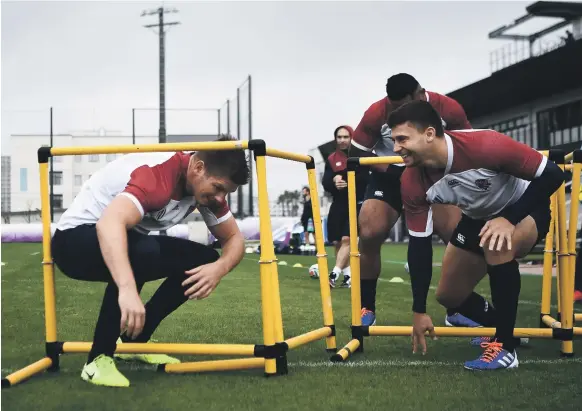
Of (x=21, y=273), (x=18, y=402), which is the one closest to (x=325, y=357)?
(x=18, y=402)

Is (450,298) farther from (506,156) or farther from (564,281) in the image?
(506,156)

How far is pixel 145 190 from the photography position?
3416 millimetres

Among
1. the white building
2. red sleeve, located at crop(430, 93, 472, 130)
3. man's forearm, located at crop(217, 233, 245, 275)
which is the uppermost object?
the white building

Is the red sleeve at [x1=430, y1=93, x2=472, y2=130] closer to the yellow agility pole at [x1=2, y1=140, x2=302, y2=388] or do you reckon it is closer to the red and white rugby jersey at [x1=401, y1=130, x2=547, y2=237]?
the red and white rugby jersey at [x1=401, y1=130, x2=547, y2=237]

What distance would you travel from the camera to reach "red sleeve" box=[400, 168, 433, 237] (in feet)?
13.8

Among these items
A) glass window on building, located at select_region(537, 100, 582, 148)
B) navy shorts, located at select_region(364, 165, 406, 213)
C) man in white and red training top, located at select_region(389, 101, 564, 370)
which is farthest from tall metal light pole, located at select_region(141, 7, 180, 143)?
man in white and red training top, located at select_region(389, 101, 564, 370)

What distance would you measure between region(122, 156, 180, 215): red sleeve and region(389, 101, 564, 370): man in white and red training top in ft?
3.72

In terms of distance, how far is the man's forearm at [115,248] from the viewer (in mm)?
3258

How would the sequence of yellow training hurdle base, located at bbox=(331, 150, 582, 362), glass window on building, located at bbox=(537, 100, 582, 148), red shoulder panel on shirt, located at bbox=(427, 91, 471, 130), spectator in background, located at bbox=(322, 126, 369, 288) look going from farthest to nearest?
1. glass window on building, located at bbox=(537, 100, 582, 148)
2. spectator in background, located at bbox=(322, 126, 369, 288)
3. red shoulder panel on shirt, located at bbox=(427, 91, 471, 130)
4. yellow training hurdle base, located at bbox=(331, 150, 582, 362)

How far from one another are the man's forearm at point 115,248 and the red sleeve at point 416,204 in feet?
5.62

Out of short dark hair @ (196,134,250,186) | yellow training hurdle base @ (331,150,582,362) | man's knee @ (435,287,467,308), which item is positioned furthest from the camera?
man's knee @ (435,287,467,308)

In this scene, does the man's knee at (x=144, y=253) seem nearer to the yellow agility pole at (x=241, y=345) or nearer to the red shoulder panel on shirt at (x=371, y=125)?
the yellow agility pole at (x=241, y=345)

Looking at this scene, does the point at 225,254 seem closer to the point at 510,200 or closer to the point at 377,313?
the point at 510,200

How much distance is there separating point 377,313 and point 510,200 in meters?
2.60
